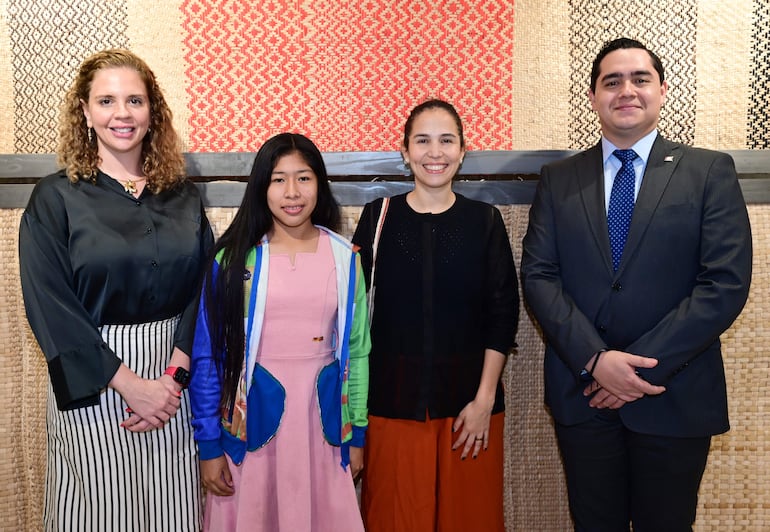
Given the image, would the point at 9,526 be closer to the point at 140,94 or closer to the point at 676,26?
the point at 140,94

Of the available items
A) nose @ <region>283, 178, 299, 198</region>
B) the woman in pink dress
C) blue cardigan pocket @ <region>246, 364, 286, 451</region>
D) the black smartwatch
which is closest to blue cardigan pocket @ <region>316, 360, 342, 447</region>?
the woman in pink dress

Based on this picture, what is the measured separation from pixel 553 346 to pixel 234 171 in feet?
4.06

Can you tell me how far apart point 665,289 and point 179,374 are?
140cm

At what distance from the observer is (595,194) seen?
5.54ft

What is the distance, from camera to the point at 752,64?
7.49 ft

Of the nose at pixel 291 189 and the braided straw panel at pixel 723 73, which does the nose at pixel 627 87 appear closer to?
the braided straw panel at pixel 723 73

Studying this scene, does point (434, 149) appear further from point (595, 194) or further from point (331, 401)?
point (331, 401)

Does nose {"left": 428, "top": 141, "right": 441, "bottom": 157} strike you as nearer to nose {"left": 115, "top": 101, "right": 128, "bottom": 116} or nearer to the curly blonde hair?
the curly blonde hair

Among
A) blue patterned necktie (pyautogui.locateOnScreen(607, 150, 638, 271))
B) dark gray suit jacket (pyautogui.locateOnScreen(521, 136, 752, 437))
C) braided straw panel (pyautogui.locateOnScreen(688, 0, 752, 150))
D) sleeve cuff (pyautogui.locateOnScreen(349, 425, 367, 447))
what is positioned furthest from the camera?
braided straw panel (pyautogui.locateOnScreen(688, 0, 752, 150))

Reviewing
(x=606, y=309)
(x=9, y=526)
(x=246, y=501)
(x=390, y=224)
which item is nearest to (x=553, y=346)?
(x=606, y=309)

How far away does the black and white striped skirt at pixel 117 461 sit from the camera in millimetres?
1641

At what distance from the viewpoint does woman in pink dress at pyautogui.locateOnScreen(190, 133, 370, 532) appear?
5.51 feet

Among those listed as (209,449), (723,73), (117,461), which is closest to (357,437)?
(209,449)

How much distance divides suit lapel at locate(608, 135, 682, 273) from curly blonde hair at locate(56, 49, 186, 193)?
137 cm
